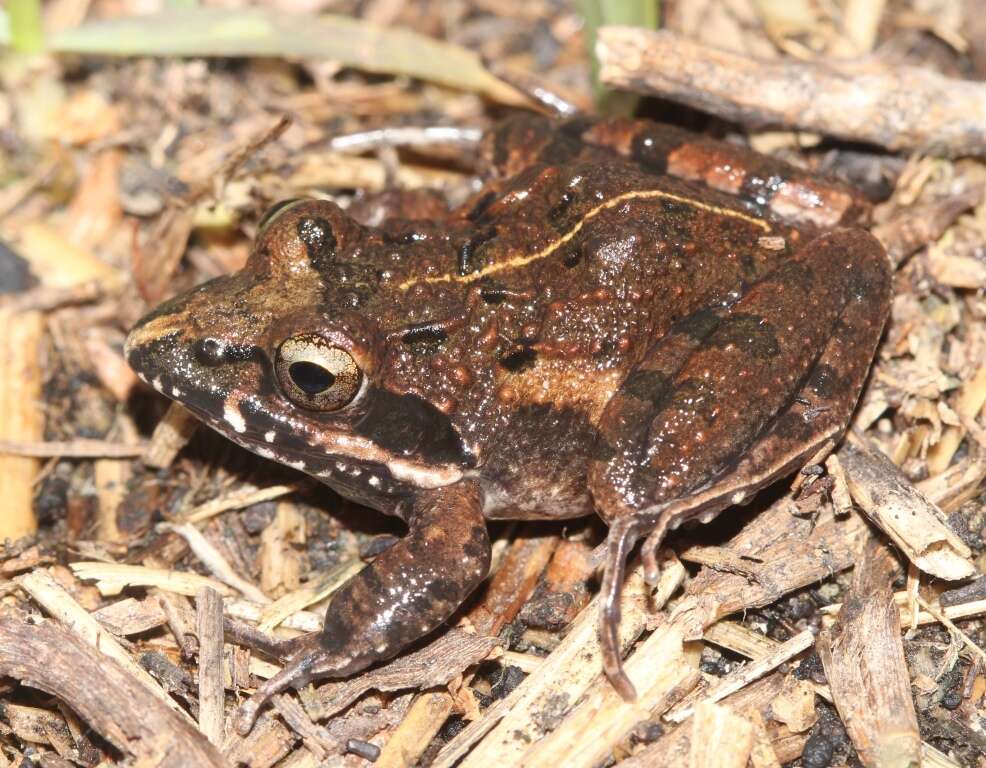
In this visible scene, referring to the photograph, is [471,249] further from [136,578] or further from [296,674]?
[136,578]

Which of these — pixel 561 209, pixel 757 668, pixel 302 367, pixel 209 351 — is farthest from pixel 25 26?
pixel 757 668

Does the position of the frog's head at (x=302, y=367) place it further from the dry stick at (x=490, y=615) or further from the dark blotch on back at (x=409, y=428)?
the dry stick at (x=490, y=615)

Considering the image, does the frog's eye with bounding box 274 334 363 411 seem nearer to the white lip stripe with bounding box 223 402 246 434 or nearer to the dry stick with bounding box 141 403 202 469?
the white lip stripe with bounding box 223 402 246 434

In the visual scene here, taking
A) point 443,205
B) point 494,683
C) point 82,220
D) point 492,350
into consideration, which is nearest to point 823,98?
point 443,205

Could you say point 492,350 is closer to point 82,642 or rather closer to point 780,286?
point 780,286

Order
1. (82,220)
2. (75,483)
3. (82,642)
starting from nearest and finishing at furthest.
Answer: (82,642)
(75,483)
(82,220)

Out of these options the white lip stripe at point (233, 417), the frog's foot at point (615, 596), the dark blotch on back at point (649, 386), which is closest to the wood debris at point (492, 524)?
the frog's foot at point (615, 596)
